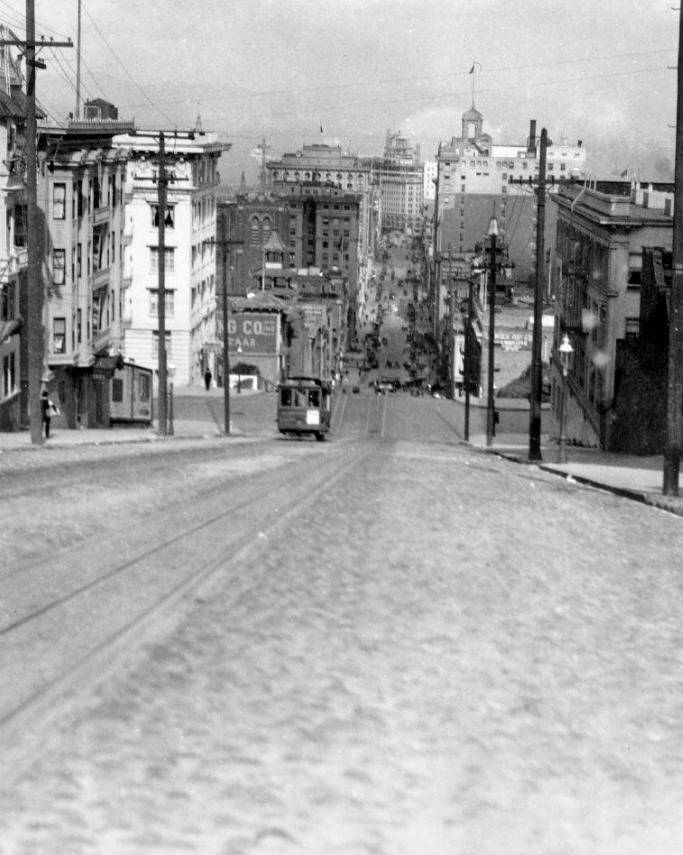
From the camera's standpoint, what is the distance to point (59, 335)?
181ft

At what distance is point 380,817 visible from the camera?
558cm

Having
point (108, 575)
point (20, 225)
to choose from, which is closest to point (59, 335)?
point (20, 225)

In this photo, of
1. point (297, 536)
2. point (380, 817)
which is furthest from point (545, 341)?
point (380, 817)

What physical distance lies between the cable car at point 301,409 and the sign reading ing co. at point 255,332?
2192 inches

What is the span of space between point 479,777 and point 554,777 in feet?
1.22

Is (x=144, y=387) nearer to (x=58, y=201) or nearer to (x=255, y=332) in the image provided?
(x=58, y=201)

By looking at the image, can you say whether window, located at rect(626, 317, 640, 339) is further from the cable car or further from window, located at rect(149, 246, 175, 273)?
window, located at rect(149, 246, 175, 273)

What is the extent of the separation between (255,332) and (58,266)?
5505cm

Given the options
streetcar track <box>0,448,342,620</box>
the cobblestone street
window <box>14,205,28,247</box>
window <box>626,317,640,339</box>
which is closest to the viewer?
the cobblestone street

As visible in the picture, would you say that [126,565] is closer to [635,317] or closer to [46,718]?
[46,718]

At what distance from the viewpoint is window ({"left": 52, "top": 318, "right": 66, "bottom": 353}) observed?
55.0 m

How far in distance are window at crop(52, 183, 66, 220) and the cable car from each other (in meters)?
11.5

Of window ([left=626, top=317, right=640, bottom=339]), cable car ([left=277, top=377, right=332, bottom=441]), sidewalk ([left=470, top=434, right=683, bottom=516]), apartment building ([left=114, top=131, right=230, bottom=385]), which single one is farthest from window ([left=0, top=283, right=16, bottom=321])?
apartment building ([left=114, top=131, right=230, bottom=385])

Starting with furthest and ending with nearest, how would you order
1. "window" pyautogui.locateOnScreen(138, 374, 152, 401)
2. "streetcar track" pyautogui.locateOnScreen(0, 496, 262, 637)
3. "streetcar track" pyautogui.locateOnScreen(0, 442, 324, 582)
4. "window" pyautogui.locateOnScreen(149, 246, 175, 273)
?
"window" pyautogui.locateOnScreen(149, 246, 175, 273) < "window" pyautogui.locateOnScreen(138, 374, 152, 401) < "streetcar track" pyautogui.locateOnScreen(0, 442, 324, 582) < "streetcar track" pyautogui.locateOnScreen(0, 496, 262, 637)
